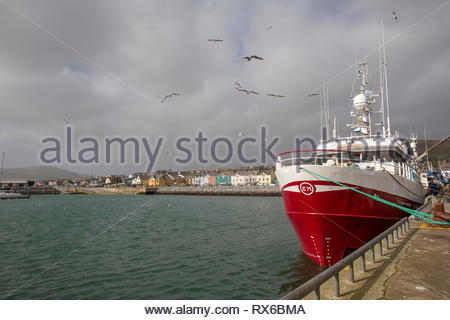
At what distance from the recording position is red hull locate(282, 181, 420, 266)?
11.9m

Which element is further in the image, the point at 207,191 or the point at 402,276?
the point at 207,191

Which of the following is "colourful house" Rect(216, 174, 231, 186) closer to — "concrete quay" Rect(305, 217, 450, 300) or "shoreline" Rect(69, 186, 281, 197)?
"shoreline" Rect(69, 186, 281, 197)

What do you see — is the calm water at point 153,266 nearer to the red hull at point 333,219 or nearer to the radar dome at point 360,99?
the red hull at point 333,219

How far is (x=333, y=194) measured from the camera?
38.6 ft

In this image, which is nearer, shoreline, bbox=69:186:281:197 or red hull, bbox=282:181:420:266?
red hull, bbox=282:181:420:266

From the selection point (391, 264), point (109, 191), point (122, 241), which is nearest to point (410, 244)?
point (391, 264)

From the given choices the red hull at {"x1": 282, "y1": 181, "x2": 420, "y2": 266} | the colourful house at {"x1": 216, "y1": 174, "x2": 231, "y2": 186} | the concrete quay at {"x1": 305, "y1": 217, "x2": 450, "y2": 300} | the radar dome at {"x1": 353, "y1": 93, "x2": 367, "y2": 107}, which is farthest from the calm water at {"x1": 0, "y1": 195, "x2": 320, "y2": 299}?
the colourful house at {"x1": 216, "y1": 174, "x2": 231, "y2": 186}

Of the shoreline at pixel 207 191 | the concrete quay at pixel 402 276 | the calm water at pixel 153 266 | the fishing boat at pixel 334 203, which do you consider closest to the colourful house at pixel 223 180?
the shoreline at pixel 207 191

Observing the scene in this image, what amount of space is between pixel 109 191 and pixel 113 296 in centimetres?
15518

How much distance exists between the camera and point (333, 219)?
12.0 meters

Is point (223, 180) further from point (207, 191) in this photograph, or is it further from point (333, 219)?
point (333, 219)

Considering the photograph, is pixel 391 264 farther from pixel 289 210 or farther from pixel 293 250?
pixel 293 250

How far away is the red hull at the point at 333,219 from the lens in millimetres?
11891

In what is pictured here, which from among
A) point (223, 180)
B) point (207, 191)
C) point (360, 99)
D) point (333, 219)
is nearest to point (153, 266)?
point (333, 219)
